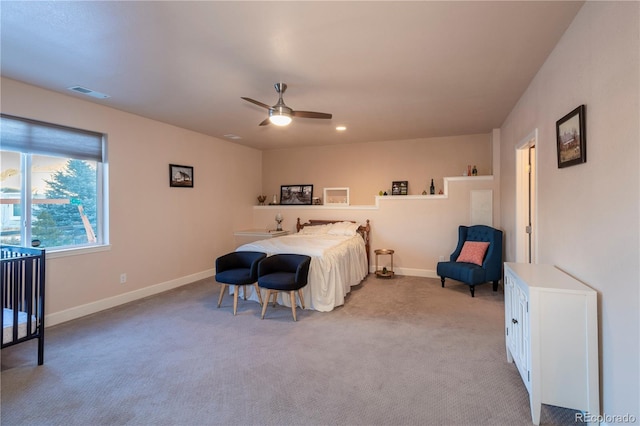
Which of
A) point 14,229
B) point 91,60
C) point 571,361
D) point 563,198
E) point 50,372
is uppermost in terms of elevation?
point 91,60

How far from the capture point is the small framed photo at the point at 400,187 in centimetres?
626

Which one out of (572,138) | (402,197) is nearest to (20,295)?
(572,138)

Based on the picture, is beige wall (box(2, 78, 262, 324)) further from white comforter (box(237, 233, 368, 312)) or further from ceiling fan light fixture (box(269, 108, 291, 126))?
ceiling fan light fixture (box(269, 108, 291, 126))

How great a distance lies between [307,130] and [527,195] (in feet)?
11.3

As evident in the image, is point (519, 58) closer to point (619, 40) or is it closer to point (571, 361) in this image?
point (619, 40)

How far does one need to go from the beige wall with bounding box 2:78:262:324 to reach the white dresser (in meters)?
4.68

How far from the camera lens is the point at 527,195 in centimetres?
394

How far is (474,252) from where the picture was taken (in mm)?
4945

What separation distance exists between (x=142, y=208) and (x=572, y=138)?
5.08 m

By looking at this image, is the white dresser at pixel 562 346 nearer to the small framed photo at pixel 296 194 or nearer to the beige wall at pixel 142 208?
the beige wall at pixel 142 208

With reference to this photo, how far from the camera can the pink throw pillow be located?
192 inches

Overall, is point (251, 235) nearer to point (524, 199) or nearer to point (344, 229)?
point (344, 229)


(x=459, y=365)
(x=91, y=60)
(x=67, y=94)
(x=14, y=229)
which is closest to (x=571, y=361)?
(x=459, y=365)

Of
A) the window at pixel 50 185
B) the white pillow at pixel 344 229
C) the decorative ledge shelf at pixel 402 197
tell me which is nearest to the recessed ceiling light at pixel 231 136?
the decorative ledge shelf at pixel 402 197
